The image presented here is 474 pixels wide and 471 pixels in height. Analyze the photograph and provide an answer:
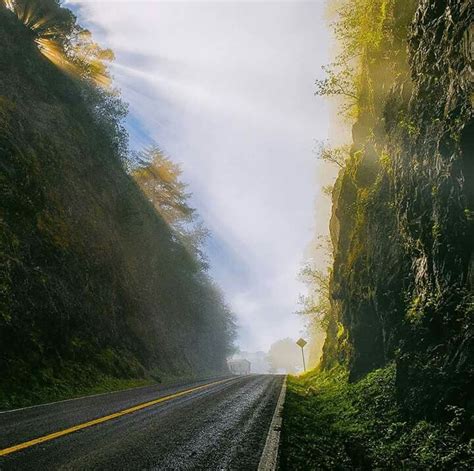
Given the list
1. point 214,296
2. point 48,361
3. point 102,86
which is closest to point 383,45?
point 48,361

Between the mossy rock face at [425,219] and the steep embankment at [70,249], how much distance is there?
1054 centimetres

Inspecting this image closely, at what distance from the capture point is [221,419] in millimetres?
8164

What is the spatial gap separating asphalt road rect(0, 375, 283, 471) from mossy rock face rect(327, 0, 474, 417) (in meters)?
3.48

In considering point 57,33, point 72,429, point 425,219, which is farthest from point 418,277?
point 57,33

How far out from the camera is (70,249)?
19.2m

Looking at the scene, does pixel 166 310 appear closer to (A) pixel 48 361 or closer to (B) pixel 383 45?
(A) pixel 48 361

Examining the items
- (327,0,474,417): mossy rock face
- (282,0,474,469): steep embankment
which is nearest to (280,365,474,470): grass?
(282,0,474,469): steep embankment

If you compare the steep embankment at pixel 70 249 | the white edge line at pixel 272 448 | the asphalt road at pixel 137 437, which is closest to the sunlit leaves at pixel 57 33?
the steep embankment at pixel 70 249

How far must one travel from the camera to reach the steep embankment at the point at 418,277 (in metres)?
5.99

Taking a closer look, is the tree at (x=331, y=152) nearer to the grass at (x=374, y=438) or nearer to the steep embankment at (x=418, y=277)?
the steep embankment at (x=418, y=277)

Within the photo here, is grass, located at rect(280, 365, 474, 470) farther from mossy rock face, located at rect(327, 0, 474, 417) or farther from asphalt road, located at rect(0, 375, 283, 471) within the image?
asphalt road, located at rect(0, 375, 283, 471)

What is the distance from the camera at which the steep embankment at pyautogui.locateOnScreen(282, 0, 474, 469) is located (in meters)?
5.99

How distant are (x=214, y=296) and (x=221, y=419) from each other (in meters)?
46.9

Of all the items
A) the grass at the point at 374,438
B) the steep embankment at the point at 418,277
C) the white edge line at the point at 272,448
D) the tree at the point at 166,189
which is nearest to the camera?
the white edge line at the point at 272,448
